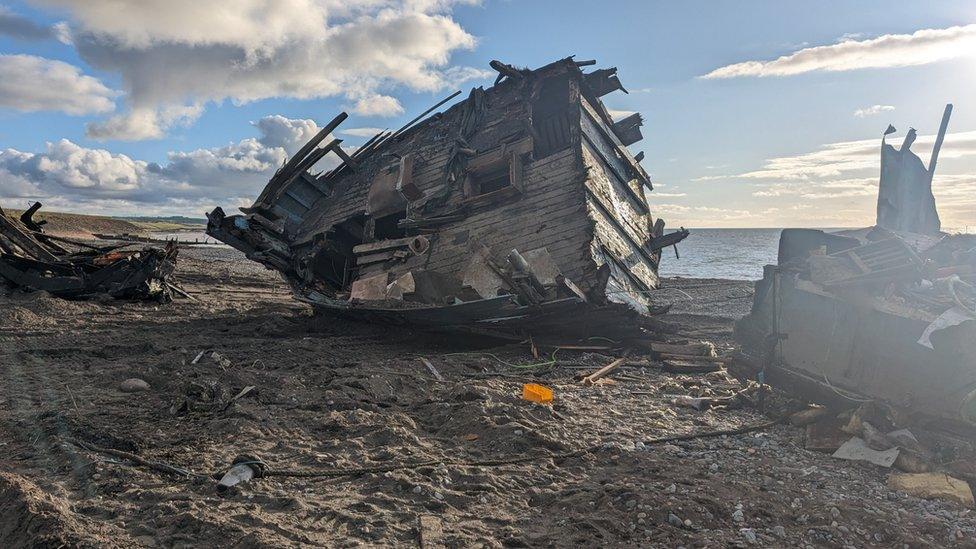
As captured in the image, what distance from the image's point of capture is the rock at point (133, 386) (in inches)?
256

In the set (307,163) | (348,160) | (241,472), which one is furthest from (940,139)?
(307,163)

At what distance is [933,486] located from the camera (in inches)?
162

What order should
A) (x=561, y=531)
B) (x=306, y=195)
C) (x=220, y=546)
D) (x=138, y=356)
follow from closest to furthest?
(x=220, y=546)
(x=561, y=531)
(x=138, y=356)
(x=306, y=195)

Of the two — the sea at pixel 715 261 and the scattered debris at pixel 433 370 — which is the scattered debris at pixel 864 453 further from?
the sea at pixel 715 261

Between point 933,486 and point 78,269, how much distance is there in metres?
16.6

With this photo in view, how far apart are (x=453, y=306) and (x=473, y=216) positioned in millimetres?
2885

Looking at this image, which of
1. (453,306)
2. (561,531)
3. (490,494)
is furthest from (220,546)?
(453,306)

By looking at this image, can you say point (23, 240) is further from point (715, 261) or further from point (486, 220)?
point (715, 261)

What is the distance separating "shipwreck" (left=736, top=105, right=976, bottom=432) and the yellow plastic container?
248 centimetres

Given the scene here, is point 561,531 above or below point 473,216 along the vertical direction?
below

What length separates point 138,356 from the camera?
8.31m

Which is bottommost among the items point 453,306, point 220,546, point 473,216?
point 220,546

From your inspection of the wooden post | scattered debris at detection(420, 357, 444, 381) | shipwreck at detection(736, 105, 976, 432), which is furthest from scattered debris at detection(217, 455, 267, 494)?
the wooden post

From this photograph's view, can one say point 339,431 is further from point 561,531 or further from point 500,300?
point 500,300
